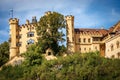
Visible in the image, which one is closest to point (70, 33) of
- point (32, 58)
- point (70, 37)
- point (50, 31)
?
point (70, 37)

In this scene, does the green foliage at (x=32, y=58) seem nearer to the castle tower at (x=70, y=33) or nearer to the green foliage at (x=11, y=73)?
the green foliage at (x=11, y=73)

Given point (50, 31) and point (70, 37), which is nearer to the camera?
point (50, 31)

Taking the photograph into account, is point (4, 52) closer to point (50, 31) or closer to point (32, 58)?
point (50, 31)

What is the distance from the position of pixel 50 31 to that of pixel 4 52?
12389 mm

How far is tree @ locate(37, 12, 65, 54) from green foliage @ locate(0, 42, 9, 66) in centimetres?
862

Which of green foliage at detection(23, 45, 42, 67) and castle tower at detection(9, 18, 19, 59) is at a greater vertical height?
castle tower at detection(9, 18, 19, 59)

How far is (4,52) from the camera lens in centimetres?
9781

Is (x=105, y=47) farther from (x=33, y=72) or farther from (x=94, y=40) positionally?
(x=33, y=72)

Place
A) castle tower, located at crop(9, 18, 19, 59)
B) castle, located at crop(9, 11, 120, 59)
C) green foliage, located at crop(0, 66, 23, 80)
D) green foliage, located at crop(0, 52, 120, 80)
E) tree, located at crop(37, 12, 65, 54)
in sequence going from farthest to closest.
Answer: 1. castle tower, located at crop(9, 18, 19, 59)
2. castle, located at crop(9, 11, 120, 59)
3. tree, located at crop(37, 12, 65, 54)
4. green foliage, located at crop(0, 66, 23, 80)
5. green foliage, located at crop(0, 52, 120, 80)

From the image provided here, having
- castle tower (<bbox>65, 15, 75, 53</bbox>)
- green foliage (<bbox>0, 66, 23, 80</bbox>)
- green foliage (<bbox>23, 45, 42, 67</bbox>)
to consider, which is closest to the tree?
castle tower (<bbox>65, 15, 75, 53</bbox>)

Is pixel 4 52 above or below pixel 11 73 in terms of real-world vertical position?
above

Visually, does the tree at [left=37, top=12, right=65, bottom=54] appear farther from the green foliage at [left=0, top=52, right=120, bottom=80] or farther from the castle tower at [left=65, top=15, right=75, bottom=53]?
the green foliage at [left=0, top=52, right=120, bottom=80]

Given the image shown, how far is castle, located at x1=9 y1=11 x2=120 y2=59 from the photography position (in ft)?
304

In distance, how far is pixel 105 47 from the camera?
8962 centimetres
